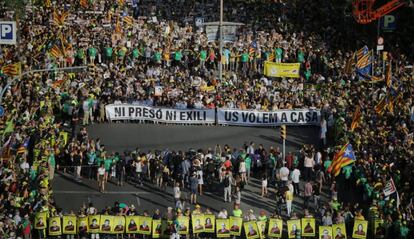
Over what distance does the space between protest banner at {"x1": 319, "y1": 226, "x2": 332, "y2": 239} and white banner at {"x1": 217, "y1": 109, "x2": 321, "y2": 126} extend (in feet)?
41.7

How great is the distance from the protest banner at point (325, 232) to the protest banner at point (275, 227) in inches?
55.1

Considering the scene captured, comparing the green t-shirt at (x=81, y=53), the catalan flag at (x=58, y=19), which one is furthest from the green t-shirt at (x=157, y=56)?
the catalan flag at (x=58, y=19)

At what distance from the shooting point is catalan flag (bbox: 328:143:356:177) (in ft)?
131

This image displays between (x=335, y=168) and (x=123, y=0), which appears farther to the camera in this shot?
(x=123, y=0)

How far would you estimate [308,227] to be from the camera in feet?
120

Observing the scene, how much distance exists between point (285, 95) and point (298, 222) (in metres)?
14.0

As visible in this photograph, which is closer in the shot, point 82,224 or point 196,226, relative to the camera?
point 82,224

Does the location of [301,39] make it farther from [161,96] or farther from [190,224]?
[190,224]

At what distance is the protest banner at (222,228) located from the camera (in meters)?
36.7

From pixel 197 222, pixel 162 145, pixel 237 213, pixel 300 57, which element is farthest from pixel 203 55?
pixel 197 222

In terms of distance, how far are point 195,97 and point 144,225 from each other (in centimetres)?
1373

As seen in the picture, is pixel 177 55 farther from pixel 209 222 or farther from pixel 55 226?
pixel 55 226

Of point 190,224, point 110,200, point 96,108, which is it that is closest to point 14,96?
point 96,108

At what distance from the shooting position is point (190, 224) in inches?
1459
